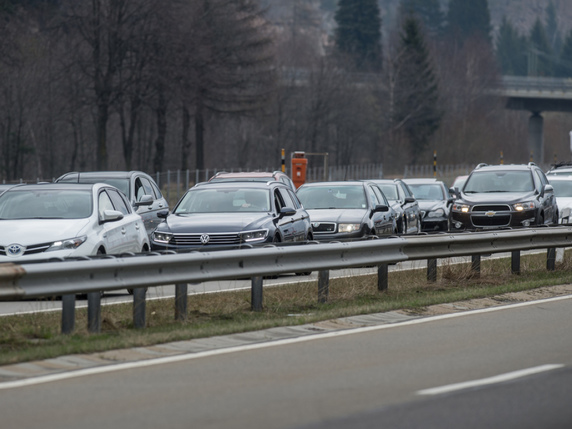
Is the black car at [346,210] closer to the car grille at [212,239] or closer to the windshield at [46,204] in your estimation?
the car grille at [212,239]

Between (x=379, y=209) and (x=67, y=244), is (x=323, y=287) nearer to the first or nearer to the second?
(x=67, y=244)

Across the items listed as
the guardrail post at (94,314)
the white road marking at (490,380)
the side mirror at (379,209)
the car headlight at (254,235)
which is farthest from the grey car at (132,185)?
the white road marking at (490,380)

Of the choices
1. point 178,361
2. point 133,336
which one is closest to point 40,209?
point 133,336

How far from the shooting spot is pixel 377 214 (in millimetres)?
22922

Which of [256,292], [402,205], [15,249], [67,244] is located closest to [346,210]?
[402,205]

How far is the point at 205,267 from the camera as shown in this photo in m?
12.3

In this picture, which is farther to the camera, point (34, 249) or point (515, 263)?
point (515, 263)

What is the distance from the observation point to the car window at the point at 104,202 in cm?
1593

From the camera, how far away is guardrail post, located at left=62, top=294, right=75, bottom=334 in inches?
430

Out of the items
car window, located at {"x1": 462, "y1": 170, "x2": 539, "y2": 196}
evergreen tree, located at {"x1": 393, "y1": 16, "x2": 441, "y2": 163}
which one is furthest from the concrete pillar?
car window, located at {"x1": 462, "y1": 170, "x2": 539, "y2": 196}

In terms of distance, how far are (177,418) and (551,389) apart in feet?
8.99

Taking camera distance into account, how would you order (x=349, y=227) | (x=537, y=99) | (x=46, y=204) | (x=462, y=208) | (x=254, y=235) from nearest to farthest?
(x=46, y=204) < (x=254, y=235) < (x=349, y=227) < (x=462, y=208) < (x=537, y=99)

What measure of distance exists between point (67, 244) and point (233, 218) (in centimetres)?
402

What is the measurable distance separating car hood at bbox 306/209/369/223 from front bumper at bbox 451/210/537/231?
4.75m
